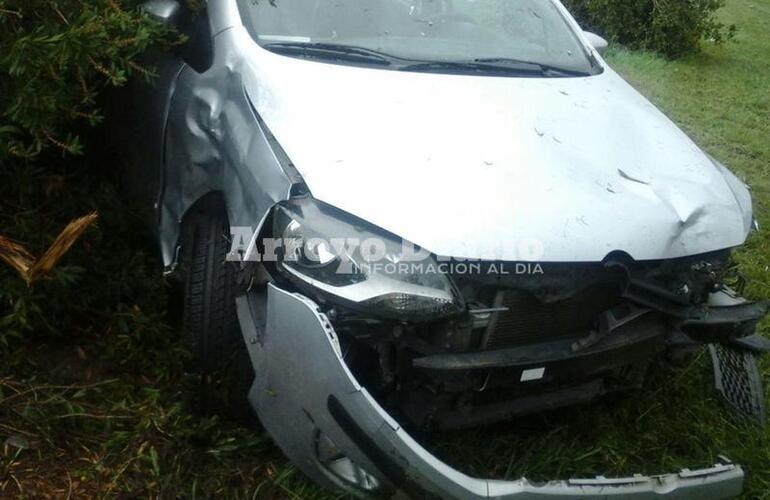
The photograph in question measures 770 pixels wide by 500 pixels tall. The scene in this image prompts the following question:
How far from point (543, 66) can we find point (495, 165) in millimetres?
991

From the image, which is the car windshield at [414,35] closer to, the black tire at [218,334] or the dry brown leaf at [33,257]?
the black tire at [218,334]

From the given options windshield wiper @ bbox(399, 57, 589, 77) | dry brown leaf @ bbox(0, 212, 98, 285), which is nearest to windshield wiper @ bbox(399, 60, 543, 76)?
windshield wiper @ bbox(399, 57, 589, 77)

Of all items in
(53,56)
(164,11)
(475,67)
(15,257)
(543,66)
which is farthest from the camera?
(543,66)

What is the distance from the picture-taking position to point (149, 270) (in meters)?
3.22

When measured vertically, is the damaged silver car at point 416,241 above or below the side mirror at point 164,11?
below

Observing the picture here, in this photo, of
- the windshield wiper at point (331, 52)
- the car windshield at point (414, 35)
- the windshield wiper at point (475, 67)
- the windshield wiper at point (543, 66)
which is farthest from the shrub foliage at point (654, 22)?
the windshield wiper at point (331, 52)

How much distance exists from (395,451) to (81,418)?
1.12 metres

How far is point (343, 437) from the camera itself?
210cm

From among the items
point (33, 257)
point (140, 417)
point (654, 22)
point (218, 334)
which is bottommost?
point (654, 22)

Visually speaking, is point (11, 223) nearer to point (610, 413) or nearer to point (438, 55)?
point (438, 55)

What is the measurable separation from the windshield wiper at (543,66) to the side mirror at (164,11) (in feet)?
3.58

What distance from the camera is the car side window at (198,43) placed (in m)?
3.03

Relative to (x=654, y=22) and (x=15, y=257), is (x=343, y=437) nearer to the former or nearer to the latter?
(x=15, y=257)

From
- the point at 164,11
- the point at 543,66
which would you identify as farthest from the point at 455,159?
the point at 164,11
